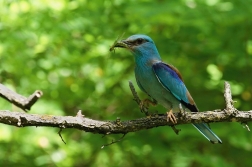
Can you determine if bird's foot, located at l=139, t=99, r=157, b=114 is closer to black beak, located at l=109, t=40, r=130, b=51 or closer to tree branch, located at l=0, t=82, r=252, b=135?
tree branch, located at l=0, t=82, r=252, b=135

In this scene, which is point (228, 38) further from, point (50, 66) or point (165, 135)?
point (50, 66)

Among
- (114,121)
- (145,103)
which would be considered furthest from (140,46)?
(114,121)

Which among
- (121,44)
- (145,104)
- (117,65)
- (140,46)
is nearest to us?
(145,104)

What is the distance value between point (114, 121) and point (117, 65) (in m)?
3.10

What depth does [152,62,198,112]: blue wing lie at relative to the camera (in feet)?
13.2

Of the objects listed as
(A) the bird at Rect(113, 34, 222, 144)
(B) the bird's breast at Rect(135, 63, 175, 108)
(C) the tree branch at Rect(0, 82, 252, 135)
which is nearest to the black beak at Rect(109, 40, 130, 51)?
(A) the bird at Rect(113, 34, 222, 144)

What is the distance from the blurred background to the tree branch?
5.06 ft

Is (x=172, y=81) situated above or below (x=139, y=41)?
below

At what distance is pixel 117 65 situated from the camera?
6.12 meters

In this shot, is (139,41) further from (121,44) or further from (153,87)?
(153,87)

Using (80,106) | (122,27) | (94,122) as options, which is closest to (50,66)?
(80,106)

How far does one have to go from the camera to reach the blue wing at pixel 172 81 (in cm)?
402

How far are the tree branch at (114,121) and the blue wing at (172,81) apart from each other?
2.65 feet

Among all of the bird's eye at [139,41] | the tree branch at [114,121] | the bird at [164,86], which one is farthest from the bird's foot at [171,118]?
the bird's eye at [139,41]
